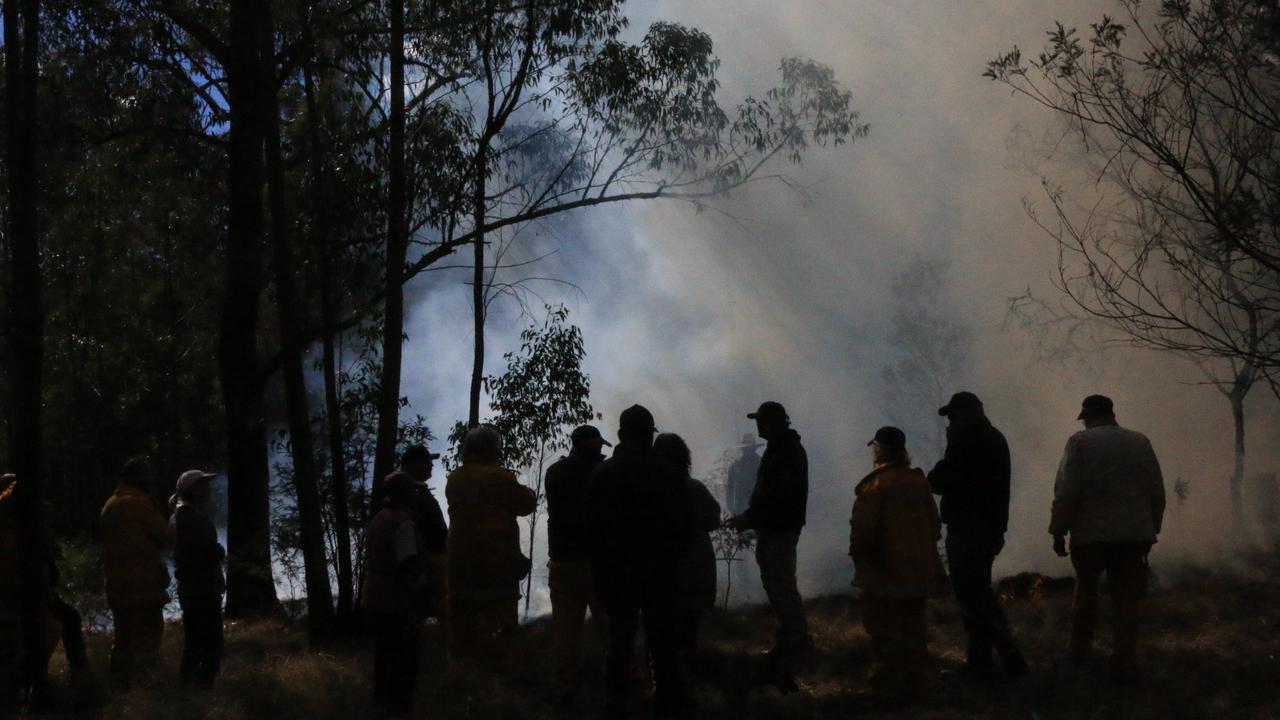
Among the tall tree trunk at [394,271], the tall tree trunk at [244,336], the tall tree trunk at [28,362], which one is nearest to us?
the tall tree trunk at [28,362]

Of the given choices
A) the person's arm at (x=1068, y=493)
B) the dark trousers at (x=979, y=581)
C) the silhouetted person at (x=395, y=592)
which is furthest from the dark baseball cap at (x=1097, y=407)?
the silhouetted person at (x=395, y=592)

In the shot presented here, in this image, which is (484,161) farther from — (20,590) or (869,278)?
(869,278)

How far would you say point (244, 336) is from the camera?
13.6 meters

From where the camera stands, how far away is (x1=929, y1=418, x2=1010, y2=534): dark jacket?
746 cm

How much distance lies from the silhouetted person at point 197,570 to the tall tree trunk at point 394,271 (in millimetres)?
3284

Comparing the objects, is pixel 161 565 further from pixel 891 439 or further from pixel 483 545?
pixel 891 439

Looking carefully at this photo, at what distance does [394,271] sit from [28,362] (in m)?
3.79

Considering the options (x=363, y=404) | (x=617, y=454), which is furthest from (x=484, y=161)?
(x=617, y=454)

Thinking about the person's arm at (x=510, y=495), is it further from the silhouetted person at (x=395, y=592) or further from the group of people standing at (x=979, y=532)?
the group of people standing at (x=979, y=532)

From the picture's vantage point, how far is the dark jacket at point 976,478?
24.5 ft

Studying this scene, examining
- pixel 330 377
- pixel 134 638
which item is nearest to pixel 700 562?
pixel 134 638

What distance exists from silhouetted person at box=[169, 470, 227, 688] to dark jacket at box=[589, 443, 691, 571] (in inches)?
112

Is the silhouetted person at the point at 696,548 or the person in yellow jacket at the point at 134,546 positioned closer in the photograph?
the silhouetted person at the point at 696,548

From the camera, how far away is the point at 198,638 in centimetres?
819
